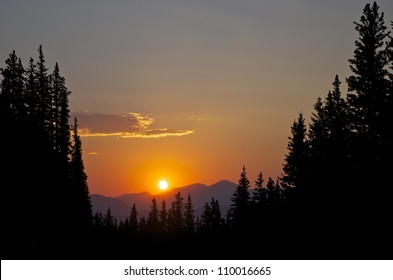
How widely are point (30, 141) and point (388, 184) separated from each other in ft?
83.0

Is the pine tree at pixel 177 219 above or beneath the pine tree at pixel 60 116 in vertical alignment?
beneath

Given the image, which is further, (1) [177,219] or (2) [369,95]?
(1) [177,219]

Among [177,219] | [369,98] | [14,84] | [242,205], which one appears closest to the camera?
[369,98]

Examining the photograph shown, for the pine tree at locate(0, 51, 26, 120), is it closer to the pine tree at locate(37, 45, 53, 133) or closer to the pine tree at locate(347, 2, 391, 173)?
the pine tree at locate(37, 45, 53, 133)

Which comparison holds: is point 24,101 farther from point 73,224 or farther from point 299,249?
point 299,249

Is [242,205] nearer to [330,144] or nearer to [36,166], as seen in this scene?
[330,144]

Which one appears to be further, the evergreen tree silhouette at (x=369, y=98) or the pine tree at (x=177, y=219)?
the pine tree at (x=177, y=219)

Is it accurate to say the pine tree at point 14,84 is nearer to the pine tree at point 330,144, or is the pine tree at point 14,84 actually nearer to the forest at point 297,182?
the forest at point 297,182

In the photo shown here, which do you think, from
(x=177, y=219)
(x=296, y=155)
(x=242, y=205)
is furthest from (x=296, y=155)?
(x=177, y=219)

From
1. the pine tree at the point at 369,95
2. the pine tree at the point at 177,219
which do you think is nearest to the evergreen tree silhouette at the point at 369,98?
the pine tree at the point at 369,95

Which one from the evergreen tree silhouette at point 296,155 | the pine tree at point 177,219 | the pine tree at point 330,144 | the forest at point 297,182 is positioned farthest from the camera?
the pine tree at point 177,219

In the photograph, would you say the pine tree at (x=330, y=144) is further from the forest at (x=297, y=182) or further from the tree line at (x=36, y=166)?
the tree line at (x=36, y=166)

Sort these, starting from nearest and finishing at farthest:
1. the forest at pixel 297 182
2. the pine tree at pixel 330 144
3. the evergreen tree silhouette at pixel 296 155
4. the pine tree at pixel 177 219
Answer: the forest at pixel 297 182 → the pine tree at pixel 330 144 → the evergreen tree silhouette at pixel 296 155 → the pine tree at pixel 177 219

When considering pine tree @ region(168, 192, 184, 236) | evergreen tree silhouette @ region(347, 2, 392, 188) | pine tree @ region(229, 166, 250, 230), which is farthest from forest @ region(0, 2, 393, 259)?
pine tree @ region(168, 192, 184, 236)
